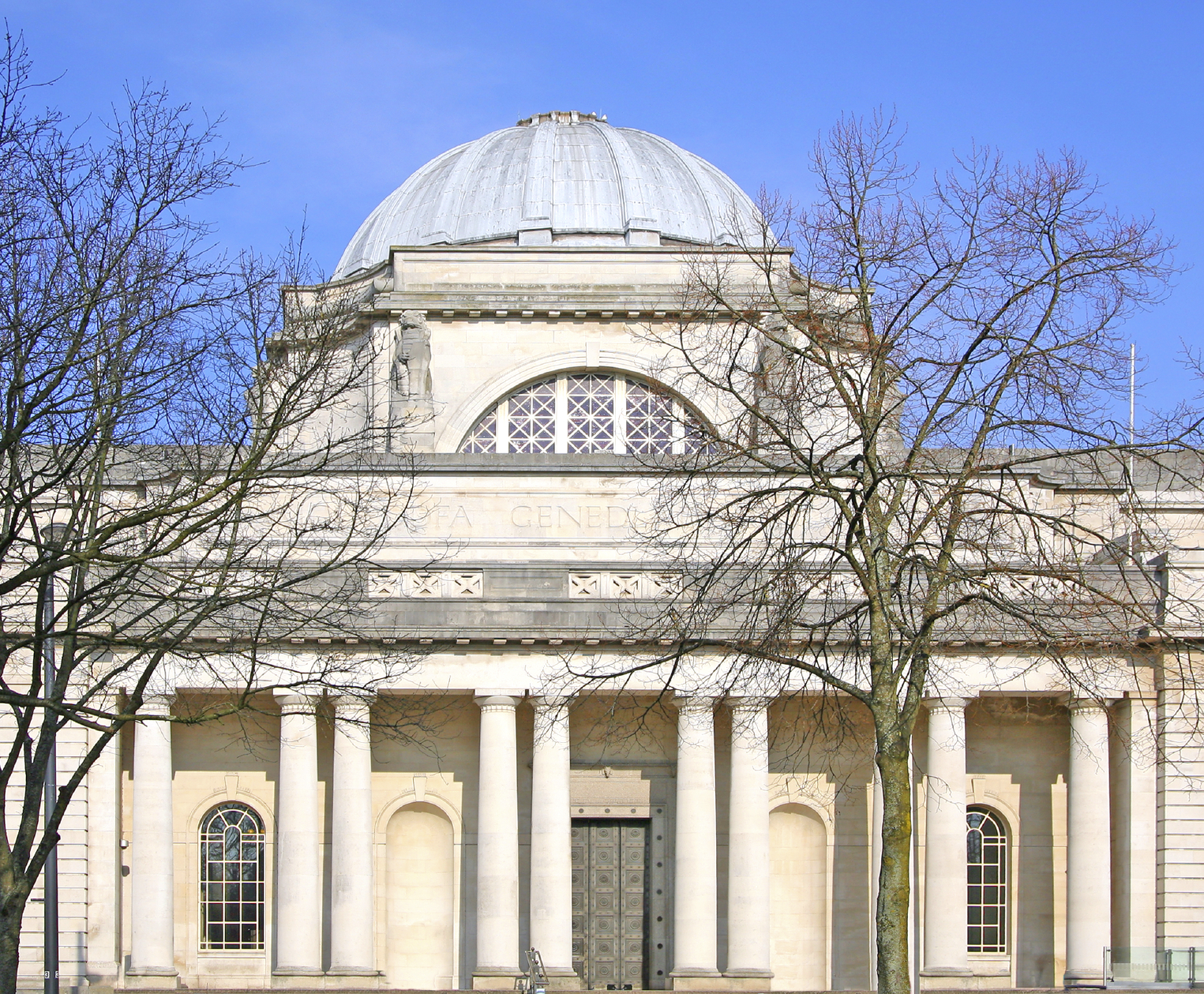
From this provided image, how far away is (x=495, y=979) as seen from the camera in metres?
41.5

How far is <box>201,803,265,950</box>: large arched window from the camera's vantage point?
43906 millimetres

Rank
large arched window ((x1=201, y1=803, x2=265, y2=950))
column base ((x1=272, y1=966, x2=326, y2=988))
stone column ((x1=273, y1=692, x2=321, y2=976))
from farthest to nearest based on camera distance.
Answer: large arched window ((x1=201, y1=803, x2=265, y2=950))
stone column ((x1=273, y1=692, x2=321, y2=976))
column base ((x1=272, y1=966, x2=326, y2=988))

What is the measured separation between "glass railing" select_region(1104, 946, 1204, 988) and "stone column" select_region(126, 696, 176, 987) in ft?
65.6

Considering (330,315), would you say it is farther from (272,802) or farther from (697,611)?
(272,802)

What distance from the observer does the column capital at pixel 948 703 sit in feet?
140

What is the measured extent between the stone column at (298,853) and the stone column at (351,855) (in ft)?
1.45

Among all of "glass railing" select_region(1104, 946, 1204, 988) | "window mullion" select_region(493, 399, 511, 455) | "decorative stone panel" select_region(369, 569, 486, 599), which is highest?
"window mullion" select_region(493, 399, 511, 455)

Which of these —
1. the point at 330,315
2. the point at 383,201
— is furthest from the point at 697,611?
the point at 383,201

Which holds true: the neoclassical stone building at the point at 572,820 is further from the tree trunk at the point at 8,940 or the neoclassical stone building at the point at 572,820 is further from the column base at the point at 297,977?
the tree trunk at the point at 8,940

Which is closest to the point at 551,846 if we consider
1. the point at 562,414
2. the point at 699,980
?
the point at 699,980

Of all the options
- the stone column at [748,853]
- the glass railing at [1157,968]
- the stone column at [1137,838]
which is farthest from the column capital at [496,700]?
the glass railing at [1157,968]

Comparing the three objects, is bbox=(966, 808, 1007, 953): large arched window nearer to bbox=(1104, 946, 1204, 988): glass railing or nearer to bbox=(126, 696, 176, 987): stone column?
bbox=(1104, 946, 1204, 988): glass railing

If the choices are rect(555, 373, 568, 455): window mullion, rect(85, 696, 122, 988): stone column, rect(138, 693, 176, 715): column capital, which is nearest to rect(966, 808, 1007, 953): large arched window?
rect(555, 373, 568, 455): window mullion

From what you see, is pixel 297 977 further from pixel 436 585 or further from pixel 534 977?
pixel 436 585
